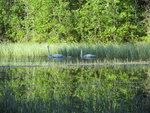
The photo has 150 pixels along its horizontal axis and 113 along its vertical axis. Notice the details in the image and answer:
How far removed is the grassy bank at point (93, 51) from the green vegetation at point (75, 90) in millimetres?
3224

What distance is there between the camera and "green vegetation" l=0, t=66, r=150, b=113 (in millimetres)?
5230

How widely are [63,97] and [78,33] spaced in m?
13.3

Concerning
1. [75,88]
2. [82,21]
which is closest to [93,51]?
[82,21]

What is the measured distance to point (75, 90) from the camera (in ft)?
22.0

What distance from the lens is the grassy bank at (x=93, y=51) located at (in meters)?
13.2

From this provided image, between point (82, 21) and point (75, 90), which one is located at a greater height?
point (82, 21)

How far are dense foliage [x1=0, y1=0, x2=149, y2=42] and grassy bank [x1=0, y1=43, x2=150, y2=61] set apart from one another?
296 centimetres

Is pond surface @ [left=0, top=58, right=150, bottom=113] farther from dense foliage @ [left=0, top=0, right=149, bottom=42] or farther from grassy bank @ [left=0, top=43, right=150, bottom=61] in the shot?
dense foliage @ [left=0, top=0, right=149, bottom=42]

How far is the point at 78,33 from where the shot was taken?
19.1 m

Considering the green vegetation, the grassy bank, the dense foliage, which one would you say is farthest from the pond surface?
the dense foliage

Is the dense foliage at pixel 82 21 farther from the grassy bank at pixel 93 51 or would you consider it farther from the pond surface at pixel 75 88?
the pond surface at pixel 75 88

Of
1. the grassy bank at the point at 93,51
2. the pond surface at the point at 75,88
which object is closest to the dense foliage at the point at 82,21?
the grassy bank at the point at 93,51

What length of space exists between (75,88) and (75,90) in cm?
23

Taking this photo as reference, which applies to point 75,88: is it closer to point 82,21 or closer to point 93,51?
point 93,51
